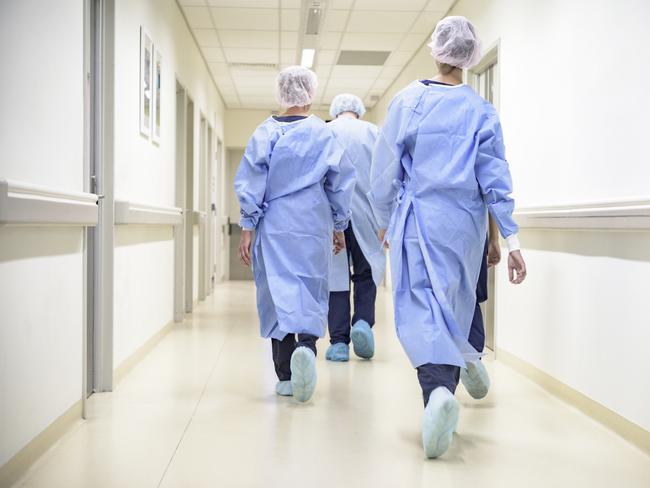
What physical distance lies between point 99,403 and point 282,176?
50.6 inches

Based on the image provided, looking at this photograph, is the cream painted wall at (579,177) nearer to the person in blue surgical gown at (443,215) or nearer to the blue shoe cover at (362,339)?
the person in blue surgical gown at (443,215)

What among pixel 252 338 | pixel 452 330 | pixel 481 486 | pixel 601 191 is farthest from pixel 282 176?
pixel 252 338

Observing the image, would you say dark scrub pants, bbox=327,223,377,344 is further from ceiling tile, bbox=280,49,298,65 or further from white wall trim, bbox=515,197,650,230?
ceiling tile, bbox=280,49,298,65

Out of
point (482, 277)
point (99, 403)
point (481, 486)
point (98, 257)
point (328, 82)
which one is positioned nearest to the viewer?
point (481, 486)

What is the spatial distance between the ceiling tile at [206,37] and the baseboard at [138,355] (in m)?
2.91

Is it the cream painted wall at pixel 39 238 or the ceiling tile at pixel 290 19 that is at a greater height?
the ceiling tile at pixel 290 19

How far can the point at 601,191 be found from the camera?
3.11 metres

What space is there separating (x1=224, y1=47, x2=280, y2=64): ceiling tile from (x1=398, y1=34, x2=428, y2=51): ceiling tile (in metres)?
1.32

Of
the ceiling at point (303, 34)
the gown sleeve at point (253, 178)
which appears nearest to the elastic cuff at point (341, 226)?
the gown sleeve at point (253, 178)

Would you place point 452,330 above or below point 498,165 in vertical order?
below

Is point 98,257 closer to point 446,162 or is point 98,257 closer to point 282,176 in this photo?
point 282,176

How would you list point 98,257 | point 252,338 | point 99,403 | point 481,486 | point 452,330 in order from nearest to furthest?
point 481,486
point 452,330
point 99,403
point 98,257
point 252,338

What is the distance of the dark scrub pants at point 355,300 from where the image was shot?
14.8 feet

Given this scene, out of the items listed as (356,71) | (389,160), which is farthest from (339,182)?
(356,71)
